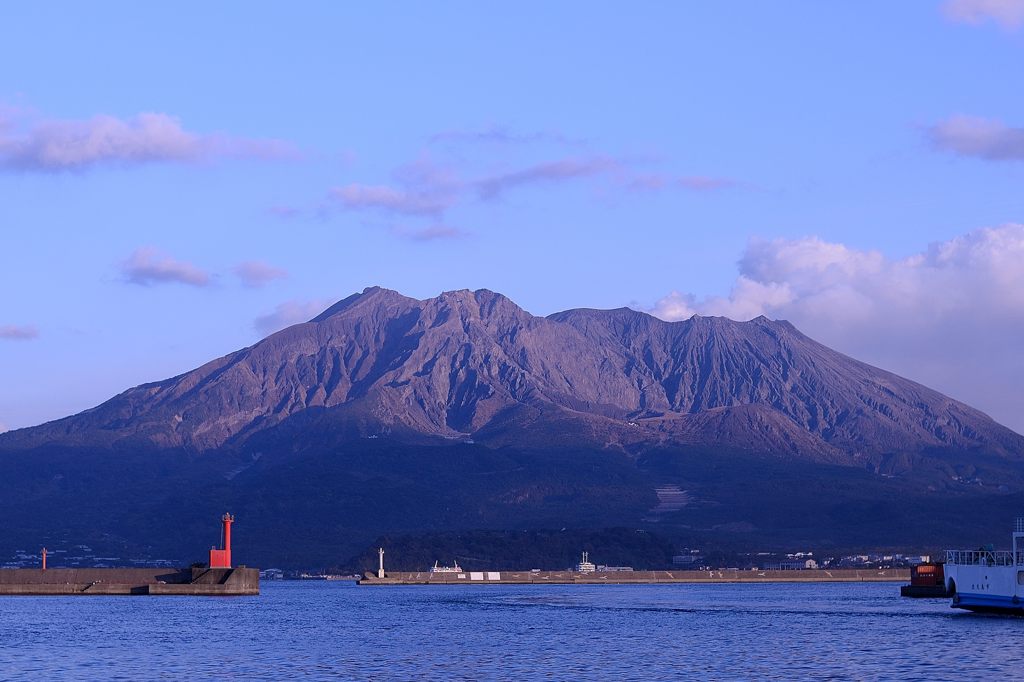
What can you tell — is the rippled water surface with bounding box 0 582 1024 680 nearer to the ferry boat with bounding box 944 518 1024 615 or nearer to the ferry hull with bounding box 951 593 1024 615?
the ferry hull with bounding box 951 593 1024 615

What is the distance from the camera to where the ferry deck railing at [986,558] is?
107 meters

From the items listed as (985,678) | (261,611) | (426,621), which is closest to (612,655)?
(985,678)

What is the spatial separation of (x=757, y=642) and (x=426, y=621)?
3662 cm

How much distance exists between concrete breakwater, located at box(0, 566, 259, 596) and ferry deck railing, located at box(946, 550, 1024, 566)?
77806 millimetres

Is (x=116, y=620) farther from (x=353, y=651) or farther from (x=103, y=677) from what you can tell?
(x=103, y=677)

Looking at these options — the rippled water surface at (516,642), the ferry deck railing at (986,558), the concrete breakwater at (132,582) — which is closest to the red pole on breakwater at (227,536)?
the concrete breakwater at (132,582)

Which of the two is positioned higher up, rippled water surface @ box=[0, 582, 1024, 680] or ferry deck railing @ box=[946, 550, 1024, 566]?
ferry deck railing @ box=[946, 550, 1024, 566]

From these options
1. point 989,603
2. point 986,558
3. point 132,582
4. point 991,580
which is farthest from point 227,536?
point 991,580

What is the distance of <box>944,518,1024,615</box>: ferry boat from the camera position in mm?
104500

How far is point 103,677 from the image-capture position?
72.2m

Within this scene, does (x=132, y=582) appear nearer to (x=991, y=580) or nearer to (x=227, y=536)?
(x=227, y=536)

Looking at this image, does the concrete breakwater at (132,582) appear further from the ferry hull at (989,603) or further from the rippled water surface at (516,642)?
the ferry hull at (989,603)

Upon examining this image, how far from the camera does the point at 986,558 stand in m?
110

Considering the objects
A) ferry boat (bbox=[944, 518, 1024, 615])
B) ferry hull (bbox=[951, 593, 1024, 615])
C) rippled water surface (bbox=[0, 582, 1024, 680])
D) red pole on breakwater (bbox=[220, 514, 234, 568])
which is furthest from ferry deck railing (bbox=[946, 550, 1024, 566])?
red pole on breakwater (bbox=[220, 514, 234, 568])
